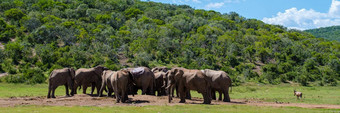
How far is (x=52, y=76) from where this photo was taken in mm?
25797

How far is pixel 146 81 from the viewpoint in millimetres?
26422

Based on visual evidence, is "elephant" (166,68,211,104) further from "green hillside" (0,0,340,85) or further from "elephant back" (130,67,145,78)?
"green hillside" (0,0,340,85)

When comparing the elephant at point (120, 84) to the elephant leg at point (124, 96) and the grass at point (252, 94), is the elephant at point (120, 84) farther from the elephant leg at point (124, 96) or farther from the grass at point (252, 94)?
the grass at point (252, 94)

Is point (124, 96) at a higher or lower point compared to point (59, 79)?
lower

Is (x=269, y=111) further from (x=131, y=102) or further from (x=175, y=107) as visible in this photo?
(x=131, y=102)

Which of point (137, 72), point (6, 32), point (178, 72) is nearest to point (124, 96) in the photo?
point (178, 72)

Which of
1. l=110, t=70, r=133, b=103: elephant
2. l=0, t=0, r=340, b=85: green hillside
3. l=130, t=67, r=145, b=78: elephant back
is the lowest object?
l=110, t=70, r=133, b=103: elephant

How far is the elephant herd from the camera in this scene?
2256 cm

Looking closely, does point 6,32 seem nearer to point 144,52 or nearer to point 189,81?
point 144,52

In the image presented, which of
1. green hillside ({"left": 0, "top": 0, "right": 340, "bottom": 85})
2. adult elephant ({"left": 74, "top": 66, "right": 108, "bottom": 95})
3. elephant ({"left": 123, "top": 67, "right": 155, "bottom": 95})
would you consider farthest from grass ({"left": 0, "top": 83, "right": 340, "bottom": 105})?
elephant ({"left": 123, "top": 67, "right": 155, "bottom": 95})

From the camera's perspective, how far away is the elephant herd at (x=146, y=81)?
74.0 ft

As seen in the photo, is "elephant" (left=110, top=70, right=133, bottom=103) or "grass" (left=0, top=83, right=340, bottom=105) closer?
"elephant" (left=110, top=70, right=133, bottom=103)

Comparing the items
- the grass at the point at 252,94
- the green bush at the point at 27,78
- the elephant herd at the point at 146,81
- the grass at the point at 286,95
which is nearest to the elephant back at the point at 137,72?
the elephant herd at the point at 146,81

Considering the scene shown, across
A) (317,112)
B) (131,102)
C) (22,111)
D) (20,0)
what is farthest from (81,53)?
(20,0)
